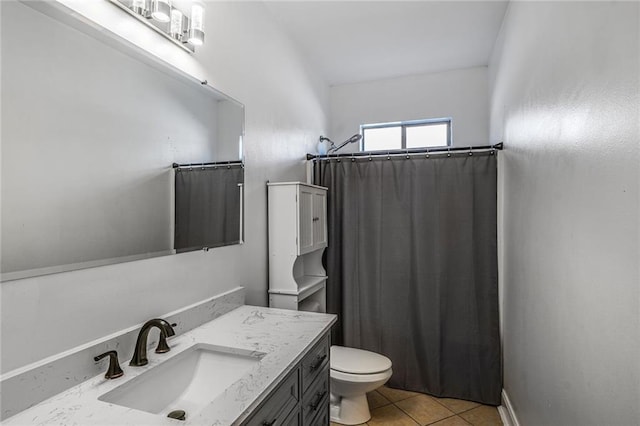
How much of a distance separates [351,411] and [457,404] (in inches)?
31.6

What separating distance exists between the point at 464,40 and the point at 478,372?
251 centimetres

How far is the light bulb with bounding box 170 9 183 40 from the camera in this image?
1.34 meters

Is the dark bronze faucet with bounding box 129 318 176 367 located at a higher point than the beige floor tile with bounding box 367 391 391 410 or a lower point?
higher

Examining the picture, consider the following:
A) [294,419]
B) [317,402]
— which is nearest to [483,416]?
[317,402]

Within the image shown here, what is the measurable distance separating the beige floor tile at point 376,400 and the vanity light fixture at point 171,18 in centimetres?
242

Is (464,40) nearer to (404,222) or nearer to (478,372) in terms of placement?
(404,222)

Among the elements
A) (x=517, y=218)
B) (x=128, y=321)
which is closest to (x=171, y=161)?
(x=128, y=321)

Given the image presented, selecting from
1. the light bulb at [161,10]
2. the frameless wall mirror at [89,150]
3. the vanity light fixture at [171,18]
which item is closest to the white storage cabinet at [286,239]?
the frameless wall mirror at [89,150]

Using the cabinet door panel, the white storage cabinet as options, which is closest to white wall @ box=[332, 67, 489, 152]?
the cabinet door panel

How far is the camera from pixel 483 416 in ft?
7.32

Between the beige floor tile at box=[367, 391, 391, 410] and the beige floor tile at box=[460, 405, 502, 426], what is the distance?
20.0 inches

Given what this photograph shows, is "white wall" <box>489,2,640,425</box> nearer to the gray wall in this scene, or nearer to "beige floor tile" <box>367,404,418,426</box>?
"beige floor tile" <box>367,404,418,426</box>

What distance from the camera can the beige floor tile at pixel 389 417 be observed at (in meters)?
2.15

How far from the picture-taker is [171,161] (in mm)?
1363
